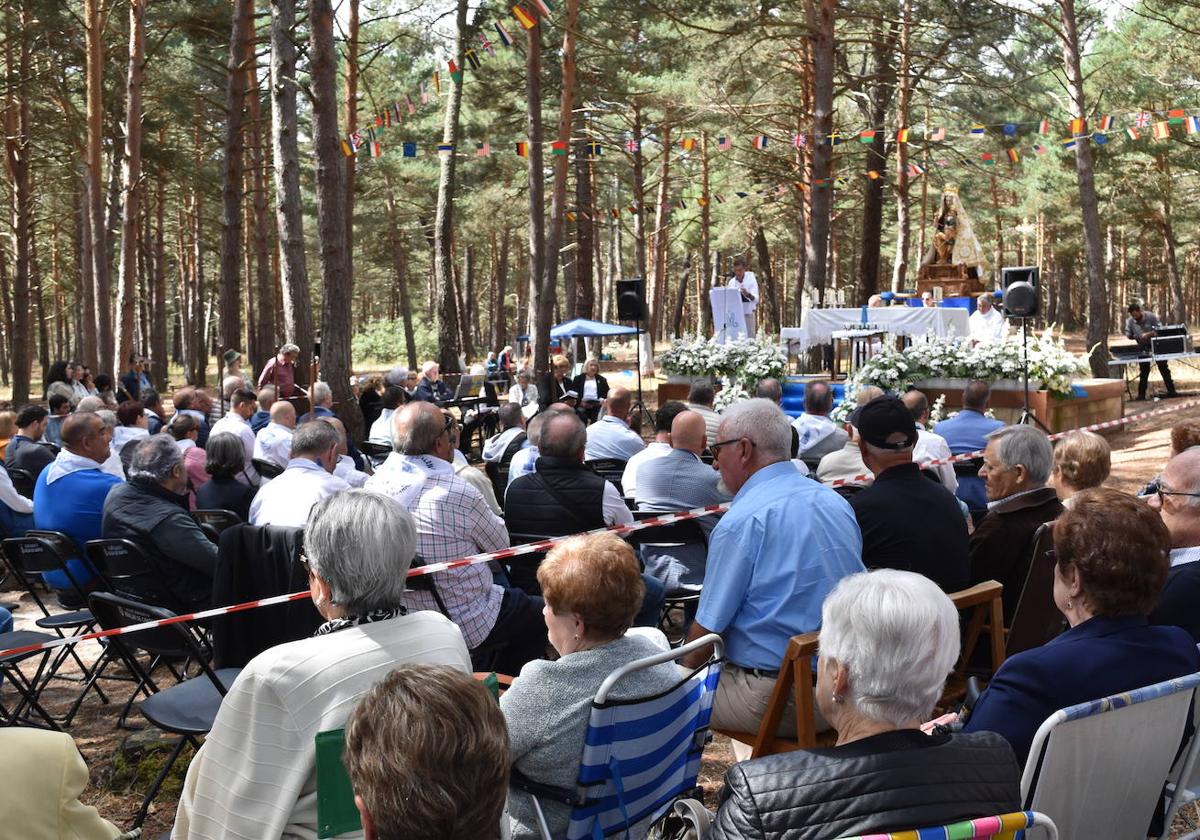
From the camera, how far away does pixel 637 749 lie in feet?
8.66

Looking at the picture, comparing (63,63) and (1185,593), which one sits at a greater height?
(63,63)

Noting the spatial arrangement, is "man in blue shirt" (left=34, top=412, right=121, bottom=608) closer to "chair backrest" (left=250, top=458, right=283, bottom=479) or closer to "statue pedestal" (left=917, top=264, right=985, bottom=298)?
"chair backrest" (left=250, top=458, right=283, bottom=479)

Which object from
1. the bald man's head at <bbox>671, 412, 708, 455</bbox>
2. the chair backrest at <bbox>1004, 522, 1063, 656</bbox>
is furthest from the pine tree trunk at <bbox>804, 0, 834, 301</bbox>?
the chair backrest at <bbox>1004, 522, 1063, 656</bbox>

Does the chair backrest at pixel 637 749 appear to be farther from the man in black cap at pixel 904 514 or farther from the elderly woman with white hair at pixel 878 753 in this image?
the man in black cap at pixel 904 514

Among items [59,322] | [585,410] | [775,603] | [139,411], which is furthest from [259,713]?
[59,322]

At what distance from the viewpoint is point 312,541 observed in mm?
2621

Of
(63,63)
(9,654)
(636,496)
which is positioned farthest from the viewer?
(63,63)

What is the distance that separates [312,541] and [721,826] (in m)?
1.20

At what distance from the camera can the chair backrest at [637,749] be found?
253 centimetres

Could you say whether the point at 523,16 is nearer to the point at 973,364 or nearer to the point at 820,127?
the point at 820,127

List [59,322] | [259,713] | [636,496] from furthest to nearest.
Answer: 1. [59,322]
2. [636,496]
3. [259,713]

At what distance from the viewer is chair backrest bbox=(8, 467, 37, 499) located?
7.04 m

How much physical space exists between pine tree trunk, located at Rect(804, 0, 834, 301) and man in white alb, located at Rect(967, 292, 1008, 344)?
2793 millimetres

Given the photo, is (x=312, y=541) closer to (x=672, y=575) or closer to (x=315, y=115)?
(x=672, y=575)
